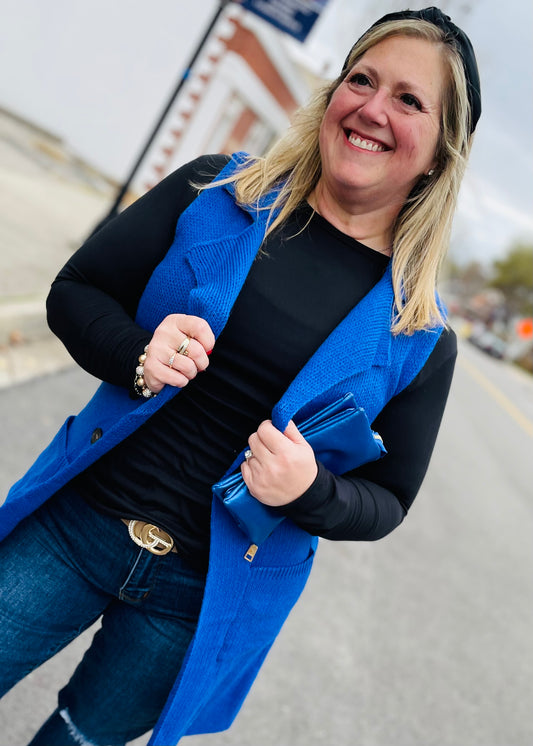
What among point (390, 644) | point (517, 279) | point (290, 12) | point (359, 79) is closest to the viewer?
point (359, 79)

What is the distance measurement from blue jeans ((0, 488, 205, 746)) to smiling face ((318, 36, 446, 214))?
0.98m

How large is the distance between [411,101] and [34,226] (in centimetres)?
735

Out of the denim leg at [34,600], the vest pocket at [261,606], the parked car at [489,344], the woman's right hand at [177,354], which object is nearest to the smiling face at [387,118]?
the woman's right hand at [177,354]

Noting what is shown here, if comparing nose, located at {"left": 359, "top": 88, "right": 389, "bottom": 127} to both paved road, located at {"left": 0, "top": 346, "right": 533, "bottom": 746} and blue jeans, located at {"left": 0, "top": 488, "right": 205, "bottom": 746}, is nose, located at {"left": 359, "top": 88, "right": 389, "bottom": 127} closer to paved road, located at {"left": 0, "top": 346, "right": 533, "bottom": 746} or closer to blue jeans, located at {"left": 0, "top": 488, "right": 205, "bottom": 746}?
blue jeans, located at {"left": 0, "top": 488, "right": 205, "bottom": 746}

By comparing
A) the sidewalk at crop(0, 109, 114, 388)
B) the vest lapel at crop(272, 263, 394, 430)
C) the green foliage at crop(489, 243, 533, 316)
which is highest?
the vest lapel at crop(272, 263, 394, 430)

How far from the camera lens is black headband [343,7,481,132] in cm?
156

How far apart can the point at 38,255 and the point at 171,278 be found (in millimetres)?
5932

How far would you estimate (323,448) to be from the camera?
1.51 m

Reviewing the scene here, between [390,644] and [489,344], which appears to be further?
[489,344]

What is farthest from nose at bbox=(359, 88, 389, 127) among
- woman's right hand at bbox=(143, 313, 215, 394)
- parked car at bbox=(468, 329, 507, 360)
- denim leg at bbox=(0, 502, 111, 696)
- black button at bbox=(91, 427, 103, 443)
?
parked car at bbox=(468, 329, 507, 360)

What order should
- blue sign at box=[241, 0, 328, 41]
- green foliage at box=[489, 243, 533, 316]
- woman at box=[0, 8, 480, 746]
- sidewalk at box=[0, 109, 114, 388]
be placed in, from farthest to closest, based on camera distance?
green foliage at box=[489, 243, 533, 316]
blue sign at box=[241, 0, 328, 41]
sidewalk at box=[0, 109, 114, 388]
woman at box=[0, 8, 480, 746]

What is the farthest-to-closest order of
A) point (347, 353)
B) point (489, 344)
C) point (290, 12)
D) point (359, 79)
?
point (489, 344), point (290, 12), point (359, 79), point (347, 353)

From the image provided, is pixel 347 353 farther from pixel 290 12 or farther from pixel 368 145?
pixel 290 12

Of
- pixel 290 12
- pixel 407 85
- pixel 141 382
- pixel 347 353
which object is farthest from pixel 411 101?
pixel 290 12
